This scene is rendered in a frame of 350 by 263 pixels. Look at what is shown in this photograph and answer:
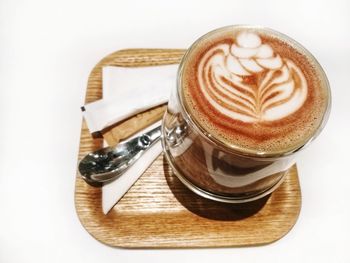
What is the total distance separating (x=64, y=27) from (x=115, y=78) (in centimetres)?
26

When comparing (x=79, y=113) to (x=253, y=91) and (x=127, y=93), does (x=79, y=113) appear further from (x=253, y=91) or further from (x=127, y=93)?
(x=253, y=91)

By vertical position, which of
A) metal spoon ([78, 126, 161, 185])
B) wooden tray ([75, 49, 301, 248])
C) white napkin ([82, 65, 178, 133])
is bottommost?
wooden tray ([75, 49, 301, 248])

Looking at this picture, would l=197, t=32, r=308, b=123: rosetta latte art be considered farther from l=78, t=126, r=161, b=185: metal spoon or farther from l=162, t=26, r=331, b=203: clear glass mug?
l=78, t=126, r=161, b=185: metal spoon

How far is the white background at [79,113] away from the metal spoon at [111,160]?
0.06 m

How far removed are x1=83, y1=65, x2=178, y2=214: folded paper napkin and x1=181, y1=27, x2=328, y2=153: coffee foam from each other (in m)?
0.13

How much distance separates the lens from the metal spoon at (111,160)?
2.36 feet

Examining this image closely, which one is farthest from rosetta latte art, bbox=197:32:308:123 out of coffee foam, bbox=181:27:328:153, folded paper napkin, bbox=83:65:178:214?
folded paper napkin, bbox=83:65:178:214

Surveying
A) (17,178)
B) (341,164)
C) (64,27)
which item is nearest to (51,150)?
(17,178)

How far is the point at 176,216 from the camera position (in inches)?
27.8

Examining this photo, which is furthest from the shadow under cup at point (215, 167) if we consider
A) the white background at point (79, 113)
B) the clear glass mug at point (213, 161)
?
the white background at point (79, 113)

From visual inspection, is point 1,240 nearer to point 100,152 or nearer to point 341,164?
point 100,152

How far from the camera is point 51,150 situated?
0.79 meters

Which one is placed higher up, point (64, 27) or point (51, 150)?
point (64, 27)

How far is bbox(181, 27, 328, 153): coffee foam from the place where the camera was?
59 cm
